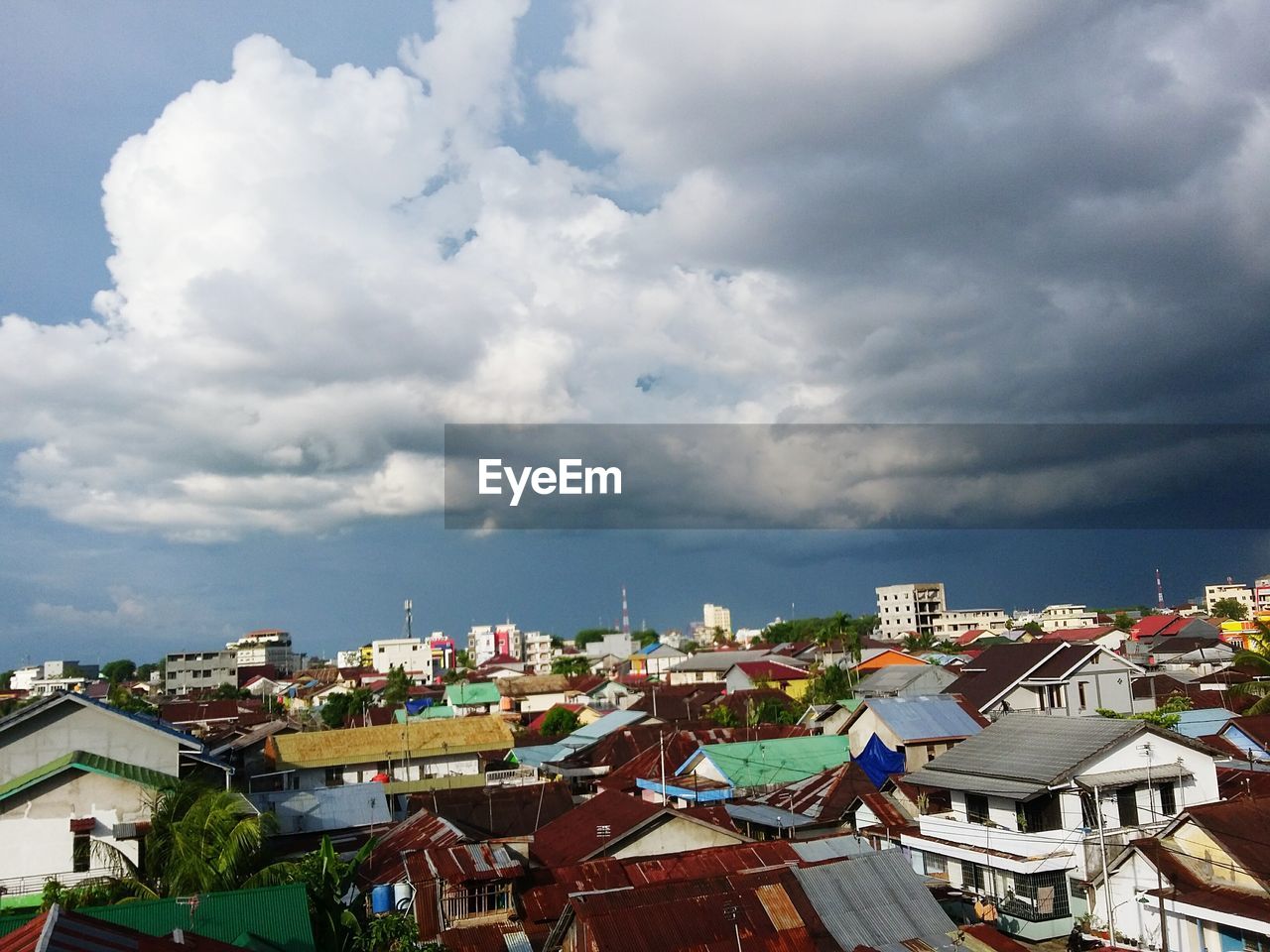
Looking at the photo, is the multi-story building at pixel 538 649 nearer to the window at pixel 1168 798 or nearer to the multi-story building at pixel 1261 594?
the multi-story building at pixel 1261 594

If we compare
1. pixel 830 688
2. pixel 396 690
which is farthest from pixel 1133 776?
pixel 396 690

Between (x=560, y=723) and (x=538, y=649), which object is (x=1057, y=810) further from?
(x=538, y=649)

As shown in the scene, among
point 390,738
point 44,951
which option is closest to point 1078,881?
point 44,951

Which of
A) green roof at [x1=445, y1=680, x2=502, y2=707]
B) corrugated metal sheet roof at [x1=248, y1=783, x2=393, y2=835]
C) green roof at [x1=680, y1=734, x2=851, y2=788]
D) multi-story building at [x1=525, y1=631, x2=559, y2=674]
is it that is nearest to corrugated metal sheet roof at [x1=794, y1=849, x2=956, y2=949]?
green roof at [x1=680, y1=734, x2=851, y2=788]

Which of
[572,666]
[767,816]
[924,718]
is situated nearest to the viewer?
[767,816]

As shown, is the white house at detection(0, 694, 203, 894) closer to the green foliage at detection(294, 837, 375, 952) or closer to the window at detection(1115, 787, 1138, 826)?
the green foliage at detection(294, 837, 375, 952)

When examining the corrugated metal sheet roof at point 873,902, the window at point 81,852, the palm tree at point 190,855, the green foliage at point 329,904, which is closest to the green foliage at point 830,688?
the corrugated metal sheet roof at point 873,902
